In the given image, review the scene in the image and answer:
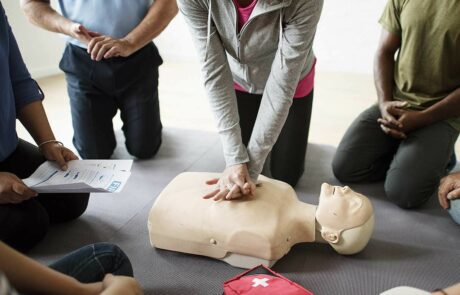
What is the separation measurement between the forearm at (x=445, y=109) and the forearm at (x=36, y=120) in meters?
1.29

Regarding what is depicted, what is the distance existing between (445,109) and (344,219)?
→ 61 cm

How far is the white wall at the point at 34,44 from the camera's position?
2586 mm

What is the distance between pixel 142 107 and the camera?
1717 mm

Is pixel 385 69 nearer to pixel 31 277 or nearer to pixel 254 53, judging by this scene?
pixel 254 53

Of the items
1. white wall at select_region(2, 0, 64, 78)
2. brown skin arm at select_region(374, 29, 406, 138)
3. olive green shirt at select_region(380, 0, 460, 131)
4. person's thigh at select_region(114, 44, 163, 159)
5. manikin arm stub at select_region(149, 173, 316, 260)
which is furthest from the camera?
white wall at select_region(2, 0, 64, 78)

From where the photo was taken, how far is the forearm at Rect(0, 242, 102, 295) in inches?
25.9

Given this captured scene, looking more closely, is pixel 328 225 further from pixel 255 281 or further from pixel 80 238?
pixel 80 238

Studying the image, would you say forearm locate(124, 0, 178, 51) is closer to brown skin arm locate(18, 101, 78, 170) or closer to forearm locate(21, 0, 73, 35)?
forearm locate(21, 0, 73, 35)

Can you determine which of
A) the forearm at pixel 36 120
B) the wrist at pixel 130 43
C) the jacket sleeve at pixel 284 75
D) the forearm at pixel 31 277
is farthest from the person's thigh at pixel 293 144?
the forearm at pixel 31 277

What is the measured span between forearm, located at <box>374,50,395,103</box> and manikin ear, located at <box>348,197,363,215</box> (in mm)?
544

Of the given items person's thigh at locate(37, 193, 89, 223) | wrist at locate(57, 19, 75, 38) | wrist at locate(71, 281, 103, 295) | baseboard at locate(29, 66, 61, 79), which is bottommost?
baseboard at locate(29, 66, 61, 79)

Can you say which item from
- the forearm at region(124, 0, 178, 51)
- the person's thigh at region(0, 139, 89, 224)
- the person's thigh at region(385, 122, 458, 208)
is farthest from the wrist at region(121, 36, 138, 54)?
the person's thigh at region(385, 122, 458, 208)

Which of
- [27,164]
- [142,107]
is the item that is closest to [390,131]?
[142,107]

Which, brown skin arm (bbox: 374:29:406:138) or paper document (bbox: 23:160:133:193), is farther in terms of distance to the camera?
brown skin arm (bbox: 374:29:406:138)
